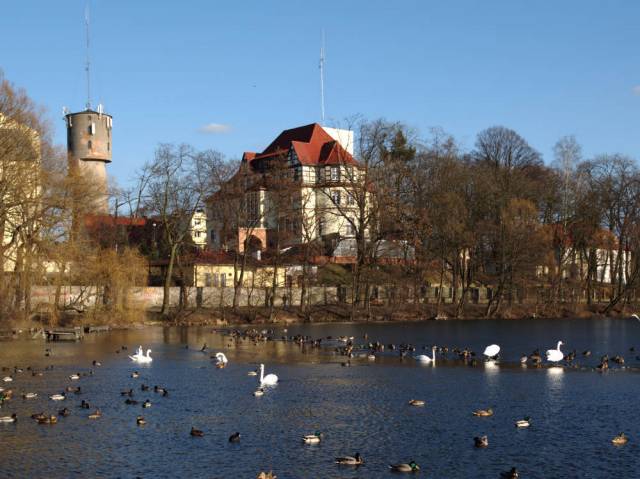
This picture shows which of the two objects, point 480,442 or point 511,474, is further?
point 480,442

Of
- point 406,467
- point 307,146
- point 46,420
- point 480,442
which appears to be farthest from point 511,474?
point 307,146

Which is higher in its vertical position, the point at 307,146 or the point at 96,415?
the point at 307,146

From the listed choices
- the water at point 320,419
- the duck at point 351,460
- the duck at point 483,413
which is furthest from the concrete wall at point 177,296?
→ the duck at point 351,460

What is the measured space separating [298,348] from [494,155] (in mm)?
63411

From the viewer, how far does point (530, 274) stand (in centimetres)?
8481

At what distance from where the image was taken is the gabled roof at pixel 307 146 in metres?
110

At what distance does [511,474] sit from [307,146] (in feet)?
313

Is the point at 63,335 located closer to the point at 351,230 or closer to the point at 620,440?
the point at 620,440

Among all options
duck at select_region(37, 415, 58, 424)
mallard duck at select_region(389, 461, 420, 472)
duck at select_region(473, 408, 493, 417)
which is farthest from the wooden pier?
mallard duck at select_region(389, 461, 420, 472)

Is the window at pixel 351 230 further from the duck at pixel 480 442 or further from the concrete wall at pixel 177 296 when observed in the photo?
A: the duck at pixel 480 442

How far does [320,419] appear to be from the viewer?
89.2 feet

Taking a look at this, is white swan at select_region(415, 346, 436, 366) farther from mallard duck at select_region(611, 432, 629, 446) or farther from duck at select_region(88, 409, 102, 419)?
duck at select_region(88, 409, 102, 419)

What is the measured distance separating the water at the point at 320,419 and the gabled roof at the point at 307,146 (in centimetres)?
6482

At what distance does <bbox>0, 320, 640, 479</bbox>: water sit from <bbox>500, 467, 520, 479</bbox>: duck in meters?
0.44
